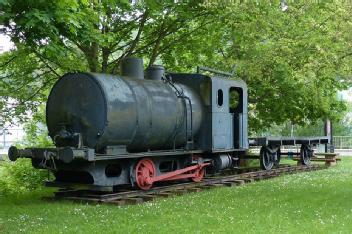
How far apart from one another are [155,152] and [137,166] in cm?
74

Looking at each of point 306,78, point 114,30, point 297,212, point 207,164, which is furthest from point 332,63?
point 114,30

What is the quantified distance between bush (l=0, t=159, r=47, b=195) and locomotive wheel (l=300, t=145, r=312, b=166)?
36.1 feet

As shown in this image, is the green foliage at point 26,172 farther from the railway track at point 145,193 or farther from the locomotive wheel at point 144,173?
the locomotive wheel at point 144,173

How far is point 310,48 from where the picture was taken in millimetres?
12219

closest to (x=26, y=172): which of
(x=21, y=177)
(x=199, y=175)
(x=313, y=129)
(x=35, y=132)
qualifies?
(x=21, y=177)

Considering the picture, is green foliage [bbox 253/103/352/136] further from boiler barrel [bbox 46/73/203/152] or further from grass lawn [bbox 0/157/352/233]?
grass lawn [bbox 0/157/352/233]

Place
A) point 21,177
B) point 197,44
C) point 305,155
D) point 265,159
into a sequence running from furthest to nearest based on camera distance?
point 305,155 < point 265,159 < point 197,44 < point 21,177

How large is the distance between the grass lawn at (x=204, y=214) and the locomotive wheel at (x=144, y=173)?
115cm

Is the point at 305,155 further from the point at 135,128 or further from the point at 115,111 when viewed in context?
the point at 115,111

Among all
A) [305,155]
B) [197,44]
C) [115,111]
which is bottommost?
[305,155]

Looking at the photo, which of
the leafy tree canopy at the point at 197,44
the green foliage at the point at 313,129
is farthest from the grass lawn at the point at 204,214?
the green foliage at the point at 313,129

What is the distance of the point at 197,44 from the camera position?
18.1m

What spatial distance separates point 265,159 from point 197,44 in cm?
500

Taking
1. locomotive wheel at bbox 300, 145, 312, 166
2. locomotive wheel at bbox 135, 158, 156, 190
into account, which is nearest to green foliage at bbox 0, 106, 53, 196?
locomotive wheel at bbox 135, 158, 156, 190
